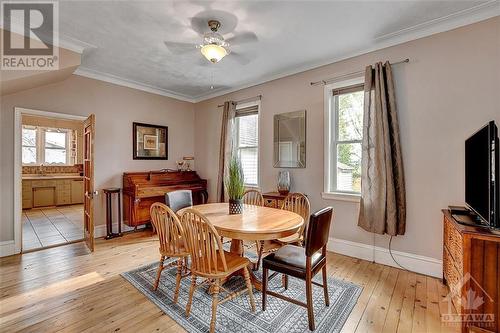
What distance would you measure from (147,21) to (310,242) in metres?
2.67

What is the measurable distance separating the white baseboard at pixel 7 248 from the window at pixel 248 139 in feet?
11.5

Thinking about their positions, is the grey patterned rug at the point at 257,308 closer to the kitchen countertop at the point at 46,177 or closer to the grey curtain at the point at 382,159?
the grey curtain at the point at 382,159

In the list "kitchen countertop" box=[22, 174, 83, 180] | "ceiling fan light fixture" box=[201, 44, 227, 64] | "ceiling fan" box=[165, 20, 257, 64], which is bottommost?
"kitchen countertop" box=[22, 174, 83, 180]

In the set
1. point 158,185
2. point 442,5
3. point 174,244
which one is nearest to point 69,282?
point 174,244

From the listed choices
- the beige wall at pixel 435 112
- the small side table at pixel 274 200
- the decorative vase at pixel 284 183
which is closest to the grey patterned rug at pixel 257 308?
the beige wall at pixel 435 112

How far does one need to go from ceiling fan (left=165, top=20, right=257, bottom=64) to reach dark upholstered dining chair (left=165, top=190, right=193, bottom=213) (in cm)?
169

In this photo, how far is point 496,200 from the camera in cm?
164

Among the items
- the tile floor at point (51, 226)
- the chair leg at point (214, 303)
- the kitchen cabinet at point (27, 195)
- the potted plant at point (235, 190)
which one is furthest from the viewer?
the kitchen cabinet at point (27, 195)

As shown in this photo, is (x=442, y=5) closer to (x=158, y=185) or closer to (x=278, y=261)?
(x=278, y=261)

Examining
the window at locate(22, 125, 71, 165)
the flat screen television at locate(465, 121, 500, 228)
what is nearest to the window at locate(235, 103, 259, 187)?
the flat screen television at locate(465, 121, 500, 228)

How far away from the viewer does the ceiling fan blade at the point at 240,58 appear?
326cm

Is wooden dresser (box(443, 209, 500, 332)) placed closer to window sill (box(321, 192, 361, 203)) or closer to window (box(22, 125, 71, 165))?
window sill (box(321, 192, 361, 203))

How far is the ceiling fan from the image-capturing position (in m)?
2.40

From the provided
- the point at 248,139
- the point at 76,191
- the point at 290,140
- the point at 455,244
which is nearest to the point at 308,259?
the point at 455,244
